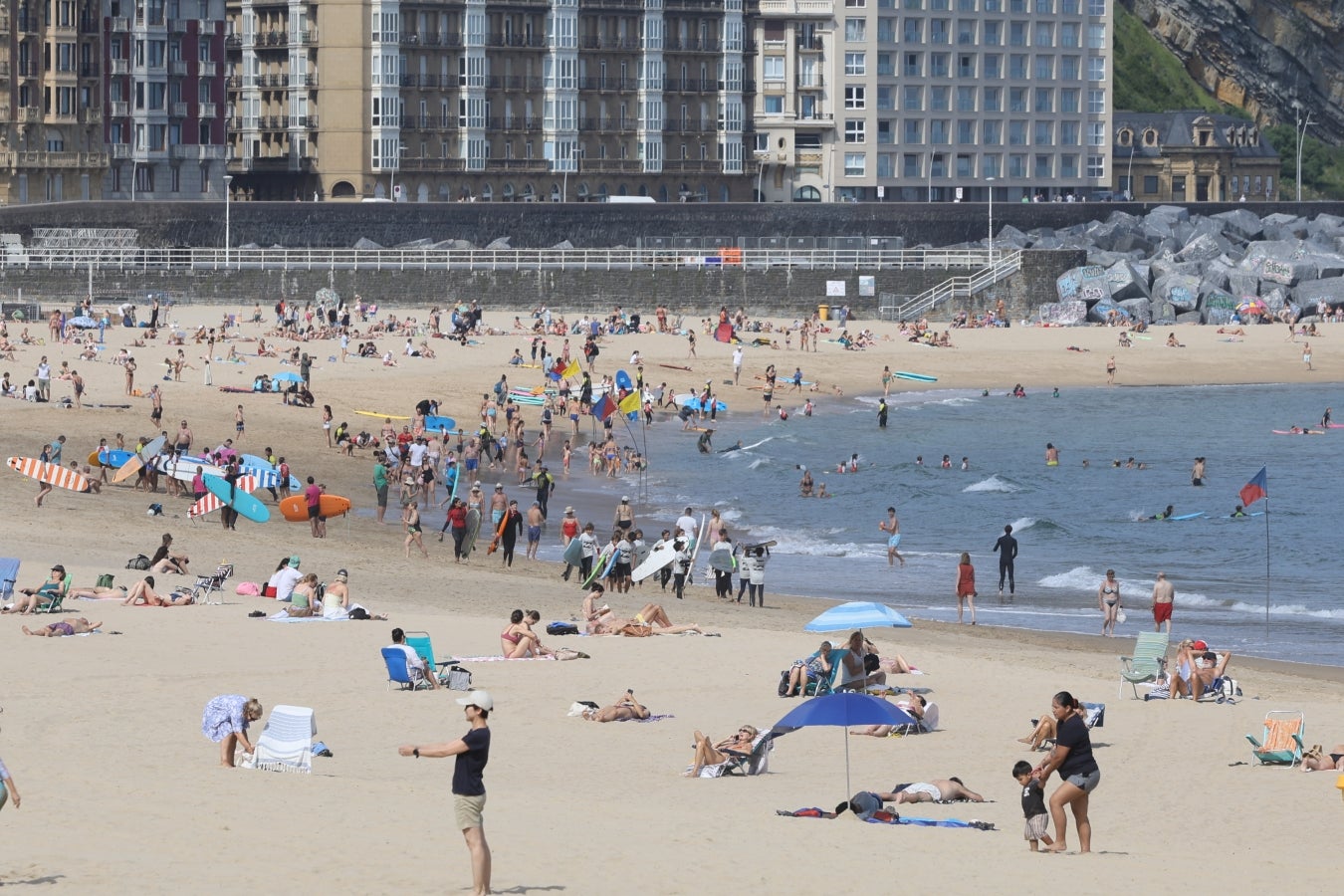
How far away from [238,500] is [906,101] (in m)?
66.5

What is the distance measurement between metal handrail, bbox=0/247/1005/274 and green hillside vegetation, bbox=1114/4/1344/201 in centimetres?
4364

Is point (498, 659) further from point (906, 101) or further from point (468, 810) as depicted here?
point (906, 101)

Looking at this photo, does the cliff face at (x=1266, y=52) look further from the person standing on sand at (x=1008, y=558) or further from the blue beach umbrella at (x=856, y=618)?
the blue beach umbrella at (x=856, y=618)

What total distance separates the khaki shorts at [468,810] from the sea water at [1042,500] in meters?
13.2

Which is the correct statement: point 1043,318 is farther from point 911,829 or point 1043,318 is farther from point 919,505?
point 911,829

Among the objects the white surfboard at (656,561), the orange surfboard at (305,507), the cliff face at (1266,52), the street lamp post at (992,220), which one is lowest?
the white surfboard at (656,561)

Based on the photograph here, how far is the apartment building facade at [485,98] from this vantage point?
272ft

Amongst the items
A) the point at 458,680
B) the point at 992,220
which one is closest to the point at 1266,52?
the point at 992,220

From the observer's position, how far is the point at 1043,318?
64625 millimetres

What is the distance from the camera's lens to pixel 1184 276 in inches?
2623

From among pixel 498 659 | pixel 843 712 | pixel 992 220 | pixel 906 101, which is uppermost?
pixel 906 101

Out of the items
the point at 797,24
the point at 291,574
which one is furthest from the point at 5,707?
the point at 797,24

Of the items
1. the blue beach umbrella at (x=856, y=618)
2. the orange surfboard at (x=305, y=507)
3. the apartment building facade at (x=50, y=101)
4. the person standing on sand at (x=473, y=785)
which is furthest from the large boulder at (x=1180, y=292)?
the person standing on sand at (x=473, y=785)

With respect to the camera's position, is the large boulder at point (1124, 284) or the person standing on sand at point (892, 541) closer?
the person standing on sand at point (892, 541)
